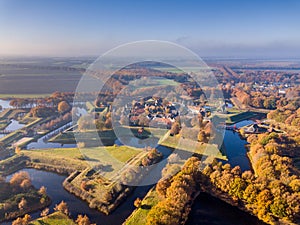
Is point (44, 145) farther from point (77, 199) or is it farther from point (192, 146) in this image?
point (192, 146)

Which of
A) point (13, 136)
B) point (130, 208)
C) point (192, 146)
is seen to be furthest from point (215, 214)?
point (13, 136)

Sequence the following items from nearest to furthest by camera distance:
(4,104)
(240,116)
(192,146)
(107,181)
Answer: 1. (107,181)
2. (192,146)
3. (240,116)
4. (4,104)

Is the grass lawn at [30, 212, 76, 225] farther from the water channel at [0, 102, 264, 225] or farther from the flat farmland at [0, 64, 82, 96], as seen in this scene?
the flat farmland at [0, 64, 82, 96]

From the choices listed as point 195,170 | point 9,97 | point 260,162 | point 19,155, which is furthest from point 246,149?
point 9,97

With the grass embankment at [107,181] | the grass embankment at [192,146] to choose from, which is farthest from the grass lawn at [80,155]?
the grass embankment at [192,146]

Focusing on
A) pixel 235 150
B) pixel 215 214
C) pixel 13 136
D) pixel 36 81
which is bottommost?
pixel 215 214

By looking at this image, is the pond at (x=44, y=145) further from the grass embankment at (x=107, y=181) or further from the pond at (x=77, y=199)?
the grass embankment at (x=107, y=181)

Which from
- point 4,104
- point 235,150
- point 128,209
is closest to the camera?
point 128,209

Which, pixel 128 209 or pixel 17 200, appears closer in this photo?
pixel 17 200
